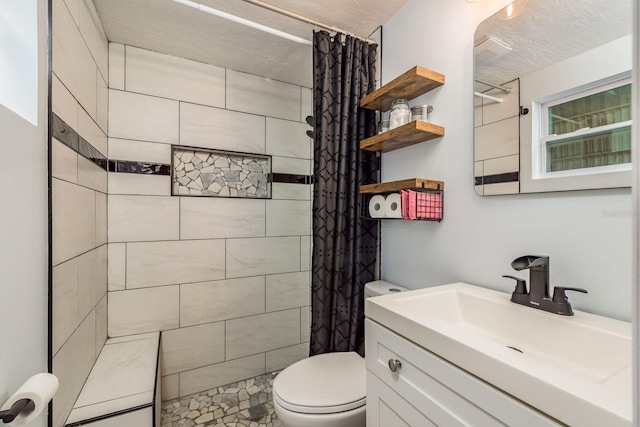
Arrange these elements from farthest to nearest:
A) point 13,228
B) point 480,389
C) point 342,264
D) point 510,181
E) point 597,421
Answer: point 342,264
point 510,181
point 13,228
point 480,389
point 597,421

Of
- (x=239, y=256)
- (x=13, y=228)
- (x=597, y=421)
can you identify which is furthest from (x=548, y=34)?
(x=239, y=256)

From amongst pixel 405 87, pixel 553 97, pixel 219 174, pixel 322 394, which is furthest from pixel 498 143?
pixel 219 174

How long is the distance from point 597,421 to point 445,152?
114cm

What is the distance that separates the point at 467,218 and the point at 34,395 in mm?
1538

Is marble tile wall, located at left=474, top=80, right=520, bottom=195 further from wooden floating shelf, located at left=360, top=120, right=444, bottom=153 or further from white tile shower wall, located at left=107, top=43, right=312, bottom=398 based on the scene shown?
white tile shower wall, located at left=107, top=43, right=312, bottom=398

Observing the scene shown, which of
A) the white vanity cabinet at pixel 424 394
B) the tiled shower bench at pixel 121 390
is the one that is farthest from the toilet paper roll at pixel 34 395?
the white vanity cabinet at pixel 424 394

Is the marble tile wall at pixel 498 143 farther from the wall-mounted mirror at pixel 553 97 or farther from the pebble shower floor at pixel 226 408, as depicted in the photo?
the pebble shower floor at pixel 226 408

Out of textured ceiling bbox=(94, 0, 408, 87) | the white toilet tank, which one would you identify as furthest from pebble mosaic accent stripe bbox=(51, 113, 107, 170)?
the white toilet tank

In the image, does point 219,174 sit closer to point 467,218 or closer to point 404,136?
point 404,136

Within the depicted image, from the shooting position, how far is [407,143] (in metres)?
1.56

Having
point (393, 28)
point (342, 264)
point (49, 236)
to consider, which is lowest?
point (342, 264)

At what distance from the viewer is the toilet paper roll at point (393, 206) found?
1.42 metres

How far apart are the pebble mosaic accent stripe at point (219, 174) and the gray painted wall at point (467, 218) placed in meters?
0.98

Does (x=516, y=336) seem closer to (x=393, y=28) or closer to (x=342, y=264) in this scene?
(x=342, y=264)
